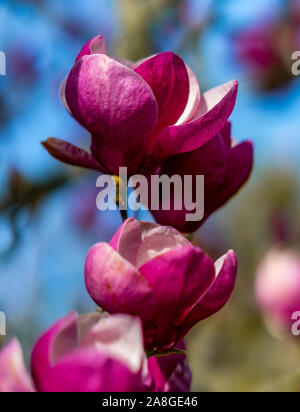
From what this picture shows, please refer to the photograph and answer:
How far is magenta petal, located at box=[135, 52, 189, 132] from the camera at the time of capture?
2.05ft

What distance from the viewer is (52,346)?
0.47m

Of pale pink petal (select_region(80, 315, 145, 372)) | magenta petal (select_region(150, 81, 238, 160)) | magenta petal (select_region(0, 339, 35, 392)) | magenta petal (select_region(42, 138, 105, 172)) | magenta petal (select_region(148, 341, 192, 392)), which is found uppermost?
magenta petal (select_region(150, 81, 238, 160))

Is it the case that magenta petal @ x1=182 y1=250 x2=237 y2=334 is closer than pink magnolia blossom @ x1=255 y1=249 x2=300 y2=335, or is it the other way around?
magenta petal @ x1=182 y1=250 x2=237 y2=334

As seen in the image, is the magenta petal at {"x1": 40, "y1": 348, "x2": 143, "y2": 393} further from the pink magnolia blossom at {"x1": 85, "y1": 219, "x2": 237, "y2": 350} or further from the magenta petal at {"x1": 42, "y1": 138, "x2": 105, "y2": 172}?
the magenta petal at {"x1": 42, "y1": 138, "x2": 105, "y2": 172}

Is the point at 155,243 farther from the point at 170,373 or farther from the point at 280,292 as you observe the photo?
the point at 280,292

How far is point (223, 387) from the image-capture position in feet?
5.07

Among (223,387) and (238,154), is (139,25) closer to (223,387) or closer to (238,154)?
(223,387)

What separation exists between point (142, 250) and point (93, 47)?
211mm

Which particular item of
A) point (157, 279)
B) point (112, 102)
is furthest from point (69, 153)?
point (157, 279)

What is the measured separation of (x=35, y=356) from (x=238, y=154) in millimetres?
361

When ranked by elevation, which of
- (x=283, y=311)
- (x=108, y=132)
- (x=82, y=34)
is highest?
(x=82, y=34)

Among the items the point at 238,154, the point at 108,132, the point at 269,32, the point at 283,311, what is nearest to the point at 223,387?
the point at 283,311

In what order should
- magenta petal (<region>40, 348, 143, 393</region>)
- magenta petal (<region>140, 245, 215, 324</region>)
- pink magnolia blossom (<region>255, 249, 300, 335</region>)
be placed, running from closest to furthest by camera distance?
magenta petal (<region>40, 348, 143, 393</region>) → magenta petal (<region>140, 245, 215, 324</region>) → pink magnolia blossom (<region>255, 249, 300, 335</region>)

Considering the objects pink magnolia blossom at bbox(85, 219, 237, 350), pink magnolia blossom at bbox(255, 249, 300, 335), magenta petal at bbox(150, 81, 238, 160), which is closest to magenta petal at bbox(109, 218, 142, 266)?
pink magnolia blossom at bbox(85, 219, 237, 350)
